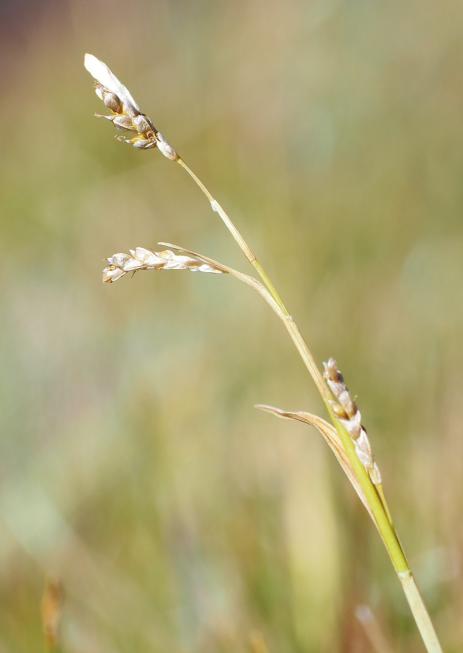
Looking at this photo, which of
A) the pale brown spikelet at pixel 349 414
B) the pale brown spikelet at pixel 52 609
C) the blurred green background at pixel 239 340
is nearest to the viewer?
the pale brown spikelet at pixel 349 414

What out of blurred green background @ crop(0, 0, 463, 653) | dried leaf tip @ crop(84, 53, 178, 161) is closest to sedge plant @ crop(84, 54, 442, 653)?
dried leaf tip @ crop(84, 53, 178, 161)

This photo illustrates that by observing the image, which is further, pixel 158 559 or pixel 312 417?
pixel 158 559

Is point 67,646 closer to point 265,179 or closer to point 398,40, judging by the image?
point 265,179

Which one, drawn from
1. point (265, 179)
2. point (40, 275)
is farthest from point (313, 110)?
point (40, 275)

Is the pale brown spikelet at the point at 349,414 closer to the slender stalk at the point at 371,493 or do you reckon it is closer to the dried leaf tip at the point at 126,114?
the slender stalk at the point at 371,493

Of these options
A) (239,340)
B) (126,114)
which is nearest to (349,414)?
(126,114)

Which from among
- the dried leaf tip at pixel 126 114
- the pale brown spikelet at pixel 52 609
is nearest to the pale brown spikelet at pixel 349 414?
the dried leaf tip at pixel 126 114
